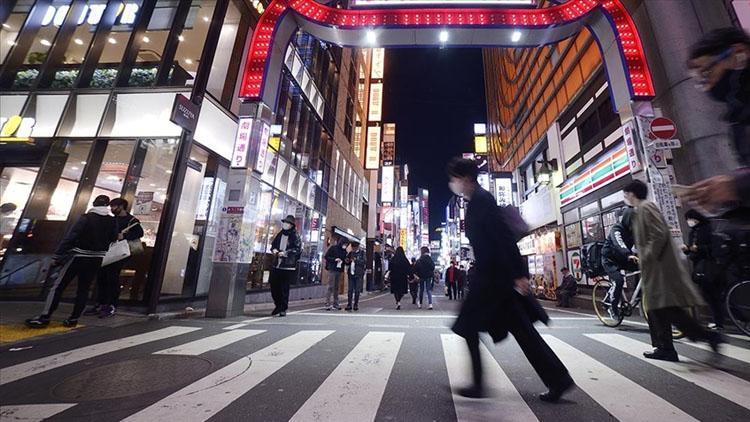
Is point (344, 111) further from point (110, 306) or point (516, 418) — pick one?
point (516, 418)

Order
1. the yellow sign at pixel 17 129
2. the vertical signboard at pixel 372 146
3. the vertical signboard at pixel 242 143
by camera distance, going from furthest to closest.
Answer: the vertical signboard at pixel 372 146 < the yellow sign at pixel 17 129 < the vertical signboard at pixel 242 143

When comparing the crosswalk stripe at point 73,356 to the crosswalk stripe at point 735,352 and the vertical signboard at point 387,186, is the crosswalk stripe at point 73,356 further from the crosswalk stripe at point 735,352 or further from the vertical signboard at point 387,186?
the vertical signboard at point 387,186

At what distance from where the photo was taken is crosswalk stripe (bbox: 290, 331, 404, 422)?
1944 millimetres

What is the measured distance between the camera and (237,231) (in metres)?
6.73

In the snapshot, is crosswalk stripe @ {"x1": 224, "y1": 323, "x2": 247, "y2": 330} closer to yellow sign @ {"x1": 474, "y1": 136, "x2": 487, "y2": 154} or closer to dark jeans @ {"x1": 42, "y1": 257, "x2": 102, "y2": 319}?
dark jeans @ {"x1": 42, "y1": 257, "x2": 102, "y2": 319}

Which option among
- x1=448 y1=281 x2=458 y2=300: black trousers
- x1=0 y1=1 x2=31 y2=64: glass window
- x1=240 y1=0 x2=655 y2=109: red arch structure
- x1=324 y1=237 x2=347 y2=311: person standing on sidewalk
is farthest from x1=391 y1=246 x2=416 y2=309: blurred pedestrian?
x1=0 y1=1 x2=31 y2=64: glass window

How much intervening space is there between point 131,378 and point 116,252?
3783mm

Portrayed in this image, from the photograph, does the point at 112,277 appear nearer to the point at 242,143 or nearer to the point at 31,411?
the point at 242,143

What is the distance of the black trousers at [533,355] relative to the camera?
6.98ft

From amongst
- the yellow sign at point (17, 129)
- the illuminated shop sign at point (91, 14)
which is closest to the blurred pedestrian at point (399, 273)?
the illuminated shop sign at point (91, 14)

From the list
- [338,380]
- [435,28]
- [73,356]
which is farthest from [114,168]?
Answer: [435,28]

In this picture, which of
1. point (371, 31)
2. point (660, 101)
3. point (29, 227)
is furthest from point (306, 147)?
point (660, 101)

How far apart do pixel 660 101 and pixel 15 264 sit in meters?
16.4

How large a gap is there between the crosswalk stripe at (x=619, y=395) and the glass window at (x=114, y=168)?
962cm
